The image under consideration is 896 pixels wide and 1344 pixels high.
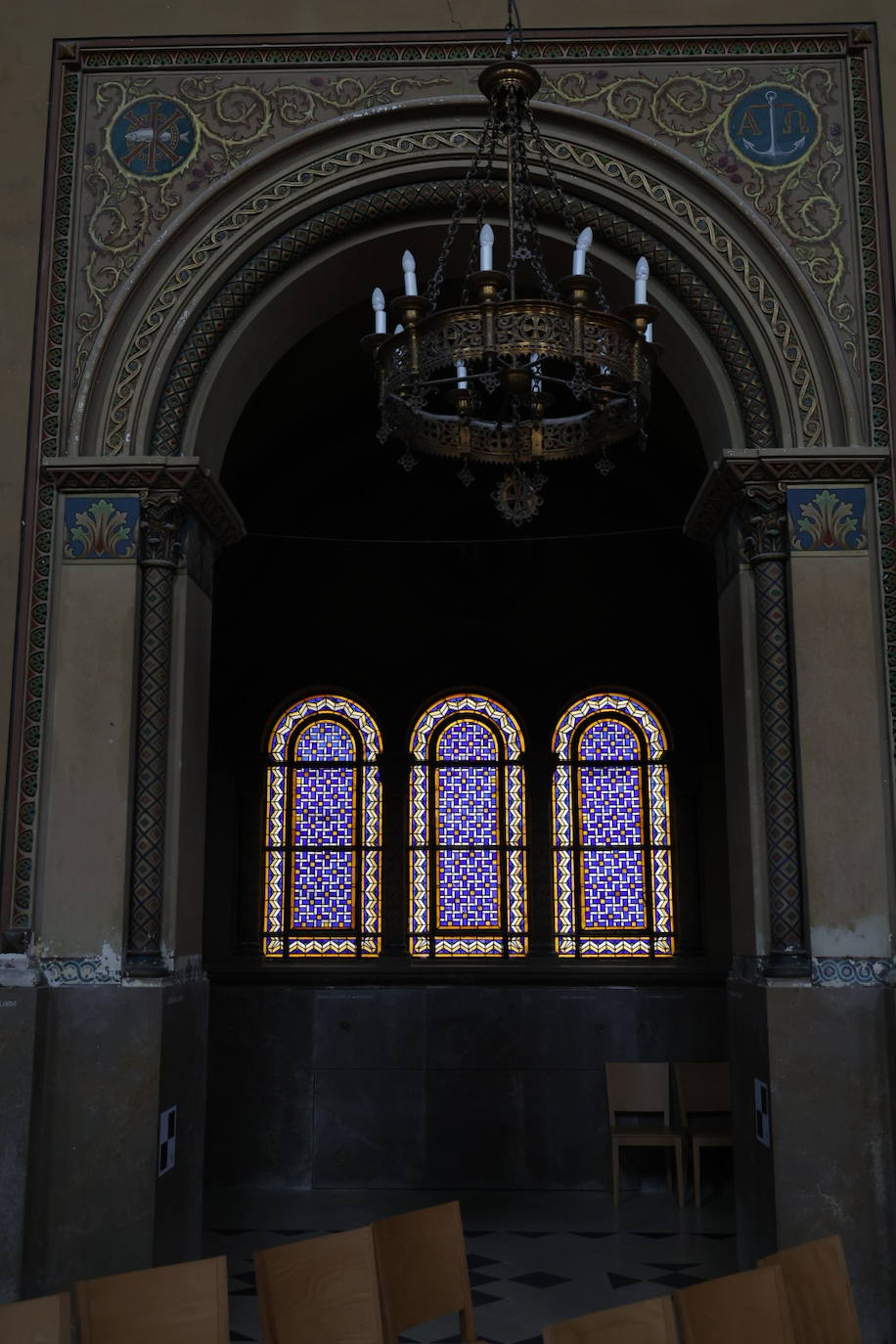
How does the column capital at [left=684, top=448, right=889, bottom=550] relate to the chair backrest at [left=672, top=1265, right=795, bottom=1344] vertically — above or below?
above

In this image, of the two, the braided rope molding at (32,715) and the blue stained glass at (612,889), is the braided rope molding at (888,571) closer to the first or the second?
the braided rope molding at (32,715)

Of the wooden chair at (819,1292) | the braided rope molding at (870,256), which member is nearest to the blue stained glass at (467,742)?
the braided rope molding at (870,256)

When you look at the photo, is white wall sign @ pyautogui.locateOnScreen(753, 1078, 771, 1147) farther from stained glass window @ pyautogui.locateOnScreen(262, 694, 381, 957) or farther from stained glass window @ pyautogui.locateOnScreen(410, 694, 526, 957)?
stained glass window @ pyautogui.locateOnScreen(262, 694, 381, 957)

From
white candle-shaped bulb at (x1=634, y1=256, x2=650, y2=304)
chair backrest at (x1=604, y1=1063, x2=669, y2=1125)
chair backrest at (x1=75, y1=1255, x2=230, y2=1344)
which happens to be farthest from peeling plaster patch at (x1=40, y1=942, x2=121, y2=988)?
chair backrest at (x1=604, y1=1063, x2=669, y2=1125)

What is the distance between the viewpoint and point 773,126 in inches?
258

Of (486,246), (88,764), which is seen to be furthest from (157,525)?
(486,246)

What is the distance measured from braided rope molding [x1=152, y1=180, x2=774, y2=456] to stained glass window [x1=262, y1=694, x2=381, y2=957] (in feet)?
14.4

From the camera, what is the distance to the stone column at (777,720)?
19.2ft

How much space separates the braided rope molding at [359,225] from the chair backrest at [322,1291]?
381cm

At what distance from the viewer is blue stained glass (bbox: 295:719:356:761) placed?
10.5m

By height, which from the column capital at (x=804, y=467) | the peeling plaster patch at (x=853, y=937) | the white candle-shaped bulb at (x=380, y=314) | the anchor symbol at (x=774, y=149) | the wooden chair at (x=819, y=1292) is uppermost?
the anchor symbol at (x=774, y=149)

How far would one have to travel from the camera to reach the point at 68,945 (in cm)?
587

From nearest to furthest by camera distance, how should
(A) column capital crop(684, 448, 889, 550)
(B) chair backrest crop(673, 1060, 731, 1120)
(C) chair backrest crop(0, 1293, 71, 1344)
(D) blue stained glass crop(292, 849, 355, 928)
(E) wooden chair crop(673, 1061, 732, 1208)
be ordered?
(C) chair backrest crop(0, 1293, 71, 1344) → (A) column capital crop(684, 448, 889, 550) → (E) wooden chair crop(673, 1061, 732, 1208) → (B) chair backrest crop(673, 1060, 731, 1120) → (D) blue stained glass crop(292, 849, 355, 928)

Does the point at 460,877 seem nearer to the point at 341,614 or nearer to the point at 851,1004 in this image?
the point at 341,614
